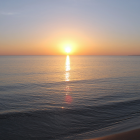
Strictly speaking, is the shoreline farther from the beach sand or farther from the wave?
the wave

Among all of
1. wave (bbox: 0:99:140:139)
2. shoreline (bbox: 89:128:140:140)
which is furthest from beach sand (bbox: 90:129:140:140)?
wave (bbox: 0:99:140:139)

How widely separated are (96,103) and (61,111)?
411cm

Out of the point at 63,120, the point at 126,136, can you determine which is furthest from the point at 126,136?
the point at 63,120

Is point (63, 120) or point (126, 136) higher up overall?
point (63, 120)

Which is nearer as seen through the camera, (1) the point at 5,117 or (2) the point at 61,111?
(1) the point at 5,117

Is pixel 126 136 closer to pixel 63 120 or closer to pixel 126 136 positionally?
pixel 126 136

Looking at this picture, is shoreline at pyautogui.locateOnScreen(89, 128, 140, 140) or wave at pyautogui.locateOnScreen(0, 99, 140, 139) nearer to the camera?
shoreline at pyautogui.locateOnScreen(89, 128, 140, 140)

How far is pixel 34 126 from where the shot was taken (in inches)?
388

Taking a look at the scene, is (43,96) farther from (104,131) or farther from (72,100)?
(104,131)

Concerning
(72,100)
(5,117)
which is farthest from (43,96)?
(5,117)

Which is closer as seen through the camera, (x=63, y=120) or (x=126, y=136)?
(x=126, y=136)

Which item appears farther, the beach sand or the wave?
the wave

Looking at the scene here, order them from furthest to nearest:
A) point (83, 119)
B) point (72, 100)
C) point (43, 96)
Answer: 1. point (43, 96)
2. point (72, 100)
3. point (83, 119)

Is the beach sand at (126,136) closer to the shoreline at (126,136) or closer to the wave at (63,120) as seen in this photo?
the shoreline at (126,136)
